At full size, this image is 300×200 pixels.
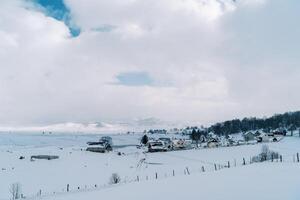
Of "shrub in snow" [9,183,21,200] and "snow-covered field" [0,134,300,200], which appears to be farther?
"shrub in snow" [9,183,21,200]

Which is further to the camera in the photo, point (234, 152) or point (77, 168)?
point (234, 152)

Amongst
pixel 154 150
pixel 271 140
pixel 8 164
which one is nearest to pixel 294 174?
pixel 8 164

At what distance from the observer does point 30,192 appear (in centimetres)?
4181

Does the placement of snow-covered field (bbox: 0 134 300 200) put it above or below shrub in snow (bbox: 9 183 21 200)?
above

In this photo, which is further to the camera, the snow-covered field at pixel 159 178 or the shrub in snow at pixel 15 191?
the shrub in snow at pixel 15 191

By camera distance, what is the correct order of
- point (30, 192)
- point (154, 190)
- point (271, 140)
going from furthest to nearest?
1. point (271, 140)
2. point (30, 192)
3. point (154, 190)

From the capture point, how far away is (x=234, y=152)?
90812 mm

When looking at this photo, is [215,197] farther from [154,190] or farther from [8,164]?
[8,164]

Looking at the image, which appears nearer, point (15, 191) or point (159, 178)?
point (159, 178)

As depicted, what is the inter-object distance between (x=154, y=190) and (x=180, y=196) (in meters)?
3.70

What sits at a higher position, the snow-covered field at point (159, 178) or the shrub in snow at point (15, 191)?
the snow-covered field at point (159, 178)

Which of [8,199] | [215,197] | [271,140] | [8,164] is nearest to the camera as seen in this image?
[215,197]

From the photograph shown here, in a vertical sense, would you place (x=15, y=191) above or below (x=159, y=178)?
below

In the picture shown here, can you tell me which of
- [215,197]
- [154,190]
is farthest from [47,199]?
[215,197]
